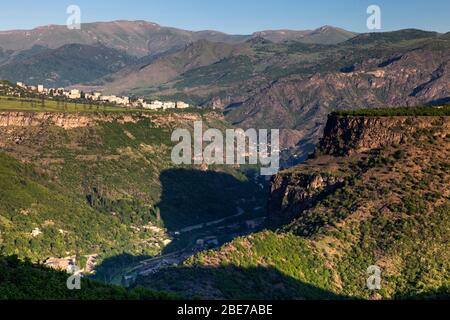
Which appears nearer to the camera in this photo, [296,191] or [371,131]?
[296,191]

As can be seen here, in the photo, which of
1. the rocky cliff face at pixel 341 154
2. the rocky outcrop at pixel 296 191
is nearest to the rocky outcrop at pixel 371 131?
the rocky cliff face at pixel 341 154

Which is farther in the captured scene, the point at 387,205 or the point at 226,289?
the point at 387,205

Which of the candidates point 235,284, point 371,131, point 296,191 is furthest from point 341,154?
point 235,284

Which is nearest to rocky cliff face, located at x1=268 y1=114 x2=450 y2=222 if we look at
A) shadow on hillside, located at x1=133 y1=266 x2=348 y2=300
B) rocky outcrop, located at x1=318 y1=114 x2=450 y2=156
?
rocky outcrop, located at x1=318 y1=114 x2=450 y2=156

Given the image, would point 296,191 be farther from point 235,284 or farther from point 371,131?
point 235,284
